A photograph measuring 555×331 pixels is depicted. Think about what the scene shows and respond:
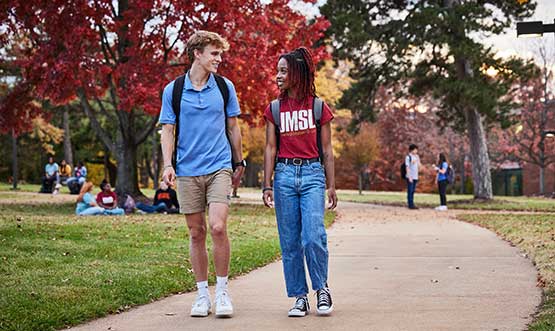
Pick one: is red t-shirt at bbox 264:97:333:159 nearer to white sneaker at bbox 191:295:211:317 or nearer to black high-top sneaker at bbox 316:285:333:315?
black high-top sneaker at bbox 316:285:333:315

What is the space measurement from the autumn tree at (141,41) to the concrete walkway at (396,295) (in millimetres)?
8715

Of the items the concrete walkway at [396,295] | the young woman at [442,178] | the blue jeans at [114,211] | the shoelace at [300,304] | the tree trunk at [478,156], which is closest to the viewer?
the concrete walkway at [396,295]

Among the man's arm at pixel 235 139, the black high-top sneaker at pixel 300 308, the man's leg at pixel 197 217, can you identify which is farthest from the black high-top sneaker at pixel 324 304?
the man's arm at pixel 235 139

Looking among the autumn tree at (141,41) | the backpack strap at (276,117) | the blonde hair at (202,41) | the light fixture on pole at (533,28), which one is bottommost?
the backpack strap at (276,117)

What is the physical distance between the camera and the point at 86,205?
1889 centimetres

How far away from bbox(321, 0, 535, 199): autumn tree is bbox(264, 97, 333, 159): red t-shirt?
1883 centimetres

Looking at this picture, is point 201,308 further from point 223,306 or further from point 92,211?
point 92,211

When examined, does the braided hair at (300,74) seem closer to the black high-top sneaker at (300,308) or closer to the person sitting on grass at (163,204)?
the black high-top sneaker at (300,308)

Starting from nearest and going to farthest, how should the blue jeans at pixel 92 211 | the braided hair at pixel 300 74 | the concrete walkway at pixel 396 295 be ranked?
the concrete walkway at pixel 396 295, the braided hair at pixel 300 74, the blue jeans at pixel 92 211

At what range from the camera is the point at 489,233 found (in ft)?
49.3

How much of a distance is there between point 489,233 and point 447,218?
4.75m

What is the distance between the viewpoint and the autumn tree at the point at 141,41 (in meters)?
20.1

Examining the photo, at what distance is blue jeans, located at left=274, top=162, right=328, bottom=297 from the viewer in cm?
663

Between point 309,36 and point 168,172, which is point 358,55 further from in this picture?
point 168,172
